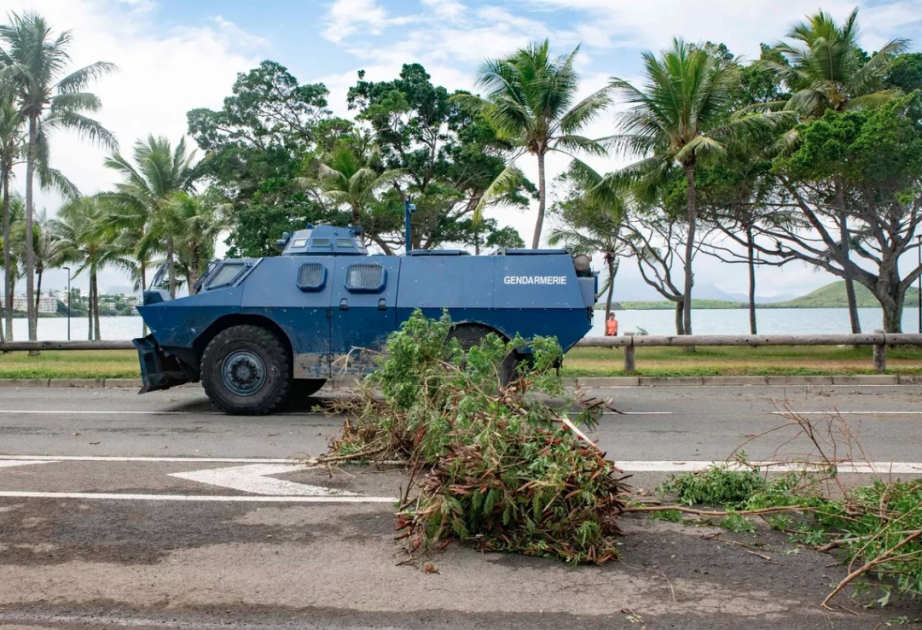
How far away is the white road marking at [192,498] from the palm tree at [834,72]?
2403 centimetres

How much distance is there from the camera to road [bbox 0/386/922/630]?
4070 millimetres

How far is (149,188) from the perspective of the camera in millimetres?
40906

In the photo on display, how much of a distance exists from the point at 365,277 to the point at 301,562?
279 inches

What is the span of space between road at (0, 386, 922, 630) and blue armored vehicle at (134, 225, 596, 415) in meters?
3.00

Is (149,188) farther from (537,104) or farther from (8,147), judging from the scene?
(537,104)

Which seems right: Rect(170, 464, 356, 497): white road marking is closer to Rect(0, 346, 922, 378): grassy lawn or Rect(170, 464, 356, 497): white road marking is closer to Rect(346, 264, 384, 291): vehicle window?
Rect(346, 264, 384, 291): vehicle window

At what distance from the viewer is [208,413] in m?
11.6

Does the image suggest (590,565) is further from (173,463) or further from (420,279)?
(420,279)

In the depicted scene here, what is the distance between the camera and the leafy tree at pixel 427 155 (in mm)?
33938

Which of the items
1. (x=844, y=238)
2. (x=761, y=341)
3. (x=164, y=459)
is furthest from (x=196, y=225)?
(x=164, y=459)

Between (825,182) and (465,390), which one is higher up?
(825,182)

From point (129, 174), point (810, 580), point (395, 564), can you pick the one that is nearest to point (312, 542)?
point (395, 564)

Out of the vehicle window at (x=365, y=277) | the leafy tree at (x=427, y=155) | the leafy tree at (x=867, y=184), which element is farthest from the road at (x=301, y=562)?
the leafy tree at (x=427, y=155)

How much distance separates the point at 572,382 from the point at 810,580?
11.6 m
